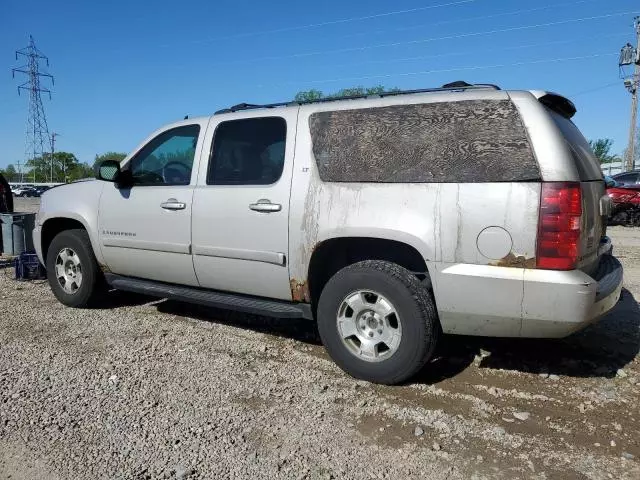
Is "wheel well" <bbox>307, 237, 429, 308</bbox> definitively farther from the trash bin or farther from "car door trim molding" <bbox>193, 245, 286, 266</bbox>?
the trash bin

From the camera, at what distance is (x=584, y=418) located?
10.9 ft

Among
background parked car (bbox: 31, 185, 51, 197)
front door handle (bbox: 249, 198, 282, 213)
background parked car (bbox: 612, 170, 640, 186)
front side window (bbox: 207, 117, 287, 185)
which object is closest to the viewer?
front door handle (bbox: 249, 198, 282, 213)

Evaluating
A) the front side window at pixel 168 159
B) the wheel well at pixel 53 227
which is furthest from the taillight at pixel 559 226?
the wheel well at pixel 53 227

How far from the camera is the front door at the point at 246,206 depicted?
13.7 feet

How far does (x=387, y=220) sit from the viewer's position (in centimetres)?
366

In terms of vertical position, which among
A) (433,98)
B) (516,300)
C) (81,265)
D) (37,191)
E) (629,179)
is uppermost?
(433,98)

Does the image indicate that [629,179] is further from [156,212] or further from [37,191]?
[37,191]

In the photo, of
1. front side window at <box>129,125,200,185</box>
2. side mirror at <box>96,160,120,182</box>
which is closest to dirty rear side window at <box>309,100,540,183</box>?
front side window at <box>129,125,200,185</box>

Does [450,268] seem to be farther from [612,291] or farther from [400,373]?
[612,291]

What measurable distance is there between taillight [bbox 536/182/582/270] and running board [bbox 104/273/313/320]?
1.78 metres

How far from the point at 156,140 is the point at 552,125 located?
3.62 meters

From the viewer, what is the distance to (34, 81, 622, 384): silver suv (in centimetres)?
326

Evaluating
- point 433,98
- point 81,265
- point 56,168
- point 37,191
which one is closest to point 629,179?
point 433,98

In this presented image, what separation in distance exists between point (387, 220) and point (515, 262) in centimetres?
87
